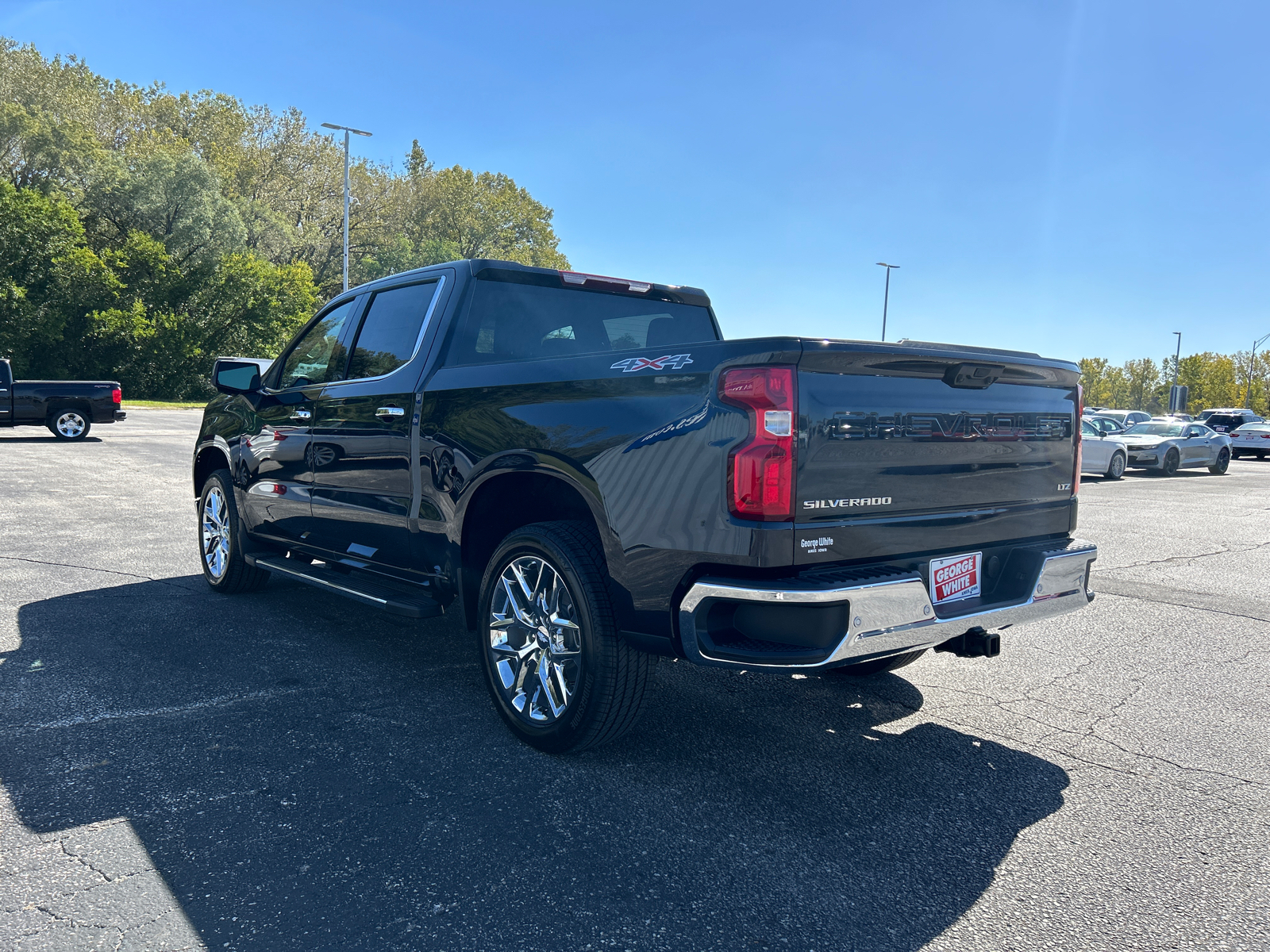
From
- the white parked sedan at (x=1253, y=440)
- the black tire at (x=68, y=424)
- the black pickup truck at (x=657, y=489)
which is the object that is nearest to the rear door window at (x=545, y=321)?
the black pickup truck at (x=657, y=489)

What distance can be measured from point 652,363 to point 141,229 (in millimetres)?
45125

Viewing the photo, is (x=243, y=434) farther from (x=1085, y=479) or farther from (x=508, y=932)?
(x=1085, y=479)

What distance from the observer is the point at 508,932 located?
240 centimetres

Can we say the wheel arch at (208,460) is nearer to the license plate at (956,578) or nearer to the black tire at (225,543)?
the black tire at (225,543)

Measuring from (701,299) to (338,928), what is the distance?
3.94 metres

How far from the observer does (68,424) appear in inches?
768

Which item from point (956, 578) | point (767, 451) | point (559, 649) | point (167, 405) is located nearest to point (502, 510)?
point (559, 649)

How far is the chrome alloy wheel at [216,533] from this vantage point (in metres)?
6.14

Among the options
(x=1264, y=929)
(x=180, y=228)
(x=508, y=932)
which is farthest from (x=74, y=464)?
(x=180, y=228)

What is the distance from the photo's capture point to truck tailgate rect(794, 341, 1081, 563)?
2.99 m

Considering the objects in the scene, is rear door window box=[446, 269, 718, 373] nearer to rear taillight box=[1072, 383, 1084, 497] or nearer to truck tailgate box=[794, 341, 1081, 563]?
truck tailgate box=[794, 341, 1081, 563]

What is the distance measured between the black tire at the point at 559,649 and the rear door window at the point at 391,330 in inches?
55.5

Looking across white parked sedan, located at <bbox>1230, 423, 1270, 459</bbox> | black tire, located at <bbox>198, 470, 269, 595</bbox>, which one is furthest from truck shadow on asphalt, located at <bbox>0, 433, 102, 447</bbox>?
white parked sedan, located at <bbox>1230, 423, 1270, 459</bbox>

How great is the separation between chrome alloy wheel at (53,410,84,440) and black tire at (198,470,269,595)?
15766mm
